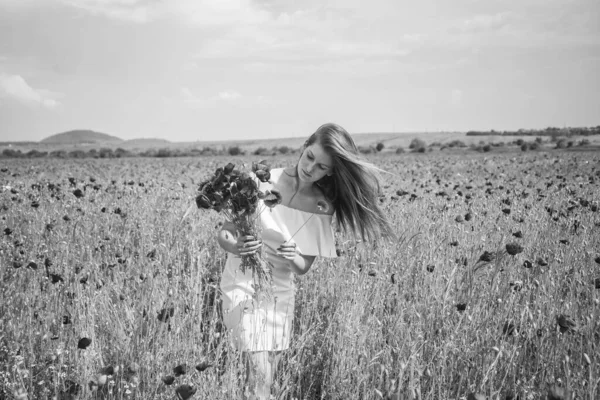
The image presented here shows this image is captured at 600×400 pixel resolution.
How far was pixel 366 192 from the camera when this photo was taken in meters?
3.32

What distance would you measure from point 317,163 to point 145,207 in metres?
3.29

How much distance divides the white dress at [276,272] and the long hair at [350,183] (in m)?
0.23

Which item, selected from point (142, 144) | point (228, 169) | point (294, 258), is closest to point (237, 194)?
point (228, 169)

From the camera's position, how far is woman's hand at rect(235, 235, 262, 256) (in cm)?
231

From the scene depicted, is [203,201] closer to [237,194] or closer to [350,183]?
[237,194]

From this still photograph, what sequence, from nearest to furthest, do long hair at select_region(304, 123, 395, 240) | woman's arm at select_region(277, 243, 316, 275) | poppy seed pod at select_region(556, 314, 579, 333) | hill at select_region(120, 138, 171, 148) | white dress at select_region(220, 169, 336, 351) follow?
poppy seed pod at select_region(556, 314, 579, 333)
woman's arm at select_region(277, 243, 316, 275)
white dress at select_region(220, 169, 336, 351)
long hair at select_region(304, 123, 395, 240)
hill at select_region(120, 138, 171, 148)

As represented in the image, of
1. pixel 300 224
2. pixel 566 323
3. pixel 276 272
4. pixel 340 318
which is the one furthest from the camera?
pixel 300 224

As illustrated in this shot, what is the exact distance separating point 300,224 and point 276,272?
393 millimetres

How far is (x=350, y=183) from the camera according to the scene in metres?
3.22

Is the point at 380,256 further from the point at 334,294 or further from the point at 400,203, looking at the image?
the point at 400,203

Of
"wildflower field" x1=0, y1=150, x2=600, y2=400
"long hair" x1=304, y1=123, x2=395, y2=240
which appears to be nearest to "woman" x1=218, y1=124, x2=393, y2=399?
"long hair" x1=304, y1=123, x2=395, y2=240

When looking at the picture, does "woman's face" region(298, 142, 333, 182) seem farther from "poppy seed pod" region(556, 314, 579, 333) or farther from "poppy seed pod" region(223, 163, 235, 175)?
"poppy seed pod" region(556, 314, 579, 333)

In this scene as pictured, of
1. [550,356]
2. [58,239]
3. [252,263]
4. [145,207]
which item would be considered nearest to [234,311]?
[252,263]

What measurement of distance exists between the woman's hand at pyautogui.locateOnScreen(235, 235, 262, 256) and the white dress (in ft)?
→ 1.35
